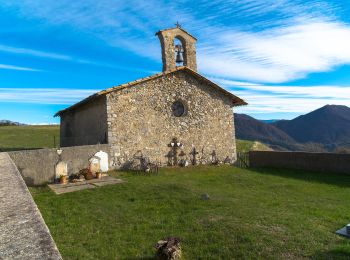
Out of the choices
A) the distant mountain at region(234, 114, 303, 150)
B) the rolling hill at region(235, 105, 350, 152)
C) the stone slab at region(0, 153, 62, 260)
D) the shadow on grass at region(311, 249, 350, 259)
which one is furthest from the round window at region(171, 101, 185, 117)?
the distant mountain at region(234, 114, 303, 150)

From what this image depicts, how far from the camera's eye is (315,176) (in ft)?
54.7

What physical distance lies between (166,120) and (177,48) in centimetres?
464

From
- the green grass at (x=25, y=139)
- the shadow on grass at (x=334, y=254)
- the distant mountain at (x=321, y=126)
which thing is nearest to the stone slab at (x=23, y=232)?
the shadow on grass at (x=334, y=254)

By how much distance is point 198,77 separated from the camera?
19578 mm

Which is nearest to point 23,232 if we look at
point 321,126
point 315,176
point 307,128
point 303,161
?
point 315,176

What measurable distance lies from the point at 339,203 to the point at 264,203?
2718 mm

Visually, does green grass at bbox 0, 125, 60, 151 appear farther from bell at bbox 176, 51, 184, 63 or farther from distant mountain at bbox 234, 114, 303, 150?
distant mountain at bbox 234, 114, 303, 150

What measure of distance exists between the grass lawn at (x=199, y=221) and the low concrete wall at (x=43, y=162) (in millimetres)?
769

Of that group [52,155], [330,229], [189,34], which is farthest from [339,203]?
[189,34]

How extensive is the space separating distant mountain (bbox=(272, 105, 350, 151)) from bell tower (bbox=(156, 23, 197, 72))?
15491cm

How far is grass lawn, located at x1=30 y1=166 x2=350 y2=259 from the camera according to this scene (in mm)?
6078

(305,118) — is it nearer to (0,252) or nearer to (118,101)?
(118,101)

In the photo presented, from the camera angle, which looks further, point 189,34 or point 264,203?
point 189,34

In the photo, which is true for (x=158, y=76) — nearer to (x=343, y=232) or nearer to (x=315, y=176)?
(x=315, y=176)
